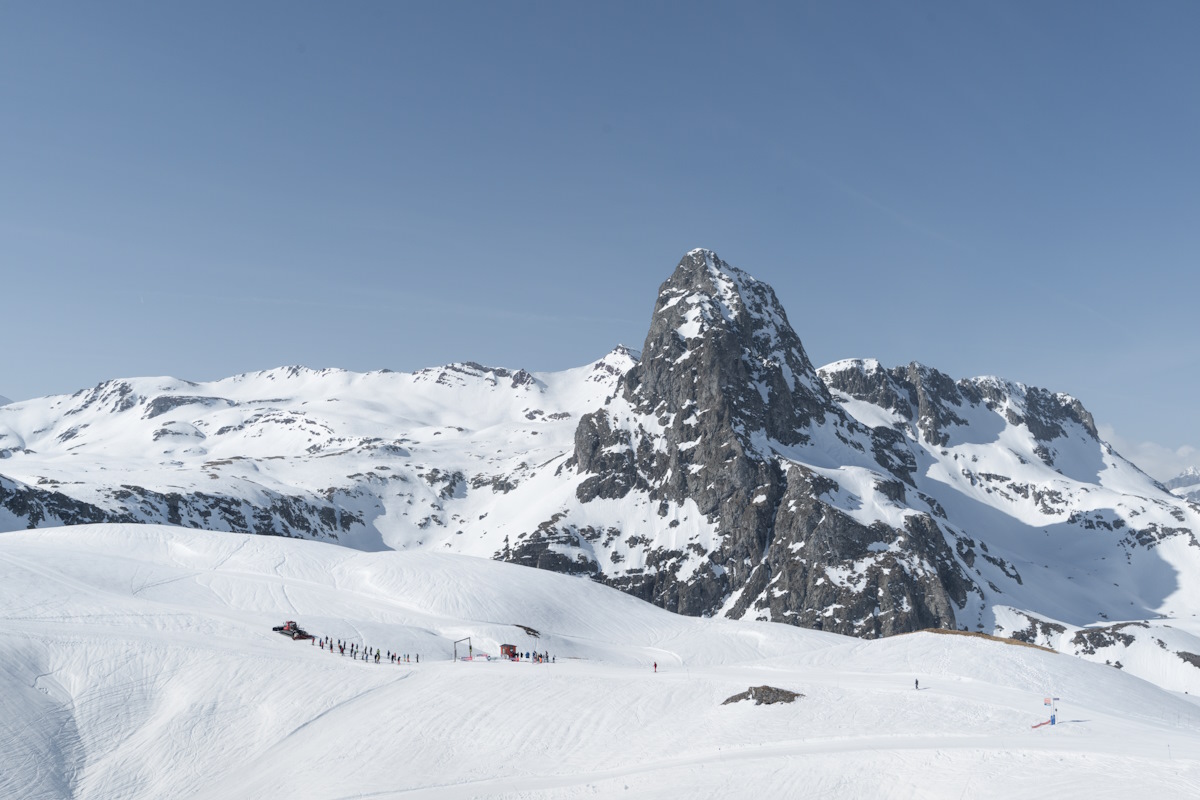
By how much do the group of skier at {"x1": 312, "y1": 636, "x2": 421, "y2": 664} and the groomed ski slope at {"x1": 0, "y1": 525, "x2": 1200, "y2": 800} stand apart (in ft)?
9.31

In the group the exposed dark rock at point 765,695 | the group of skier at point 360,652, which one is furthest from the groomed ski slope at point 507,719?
the group of skier at point 360,652

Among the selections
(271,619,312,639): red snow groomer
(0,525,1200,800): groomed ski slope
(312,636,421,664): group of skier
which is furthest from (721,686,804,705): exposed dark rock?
(271,619,312,639): red snow groomer

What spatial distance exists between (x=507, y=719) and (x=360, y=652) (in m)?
24.2

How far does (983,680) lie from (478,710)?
35787mm

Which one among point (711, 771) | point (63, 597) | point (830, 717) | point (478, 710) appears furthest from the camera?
point (63, 597)

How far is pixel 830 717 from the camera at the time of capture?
163ft

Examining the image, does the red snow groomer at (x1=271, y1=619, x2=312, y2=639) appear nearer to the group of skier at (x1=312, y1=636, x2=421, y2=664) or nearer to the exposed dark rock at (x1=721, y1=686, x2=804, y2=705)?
the group of skier at (x1=312, y1=636, x2=421, y2=664)

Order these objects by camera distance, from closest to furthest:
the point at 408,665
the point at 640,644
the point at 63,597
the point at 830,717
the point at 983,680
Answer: the point at 830,717
the point at 983,680
the point at 408,665
the point at 63,597
the point at 640,644

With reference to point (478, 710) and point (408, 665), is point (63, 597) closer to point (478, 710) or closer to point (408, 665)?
point (408, 665)

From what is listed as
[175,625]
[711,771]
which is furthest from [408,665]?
[711,771]

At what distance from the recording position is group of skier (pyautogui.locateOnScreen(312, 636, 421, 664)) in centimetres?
6906

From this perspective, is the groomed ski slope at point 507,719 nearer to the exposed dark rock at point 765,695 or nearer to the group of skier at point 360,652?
the exposed dark rock at point 765,695

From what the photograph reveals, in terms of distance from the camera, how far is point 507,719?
52.8 m

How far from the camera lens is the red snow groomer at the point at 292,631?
7238 centimetres
